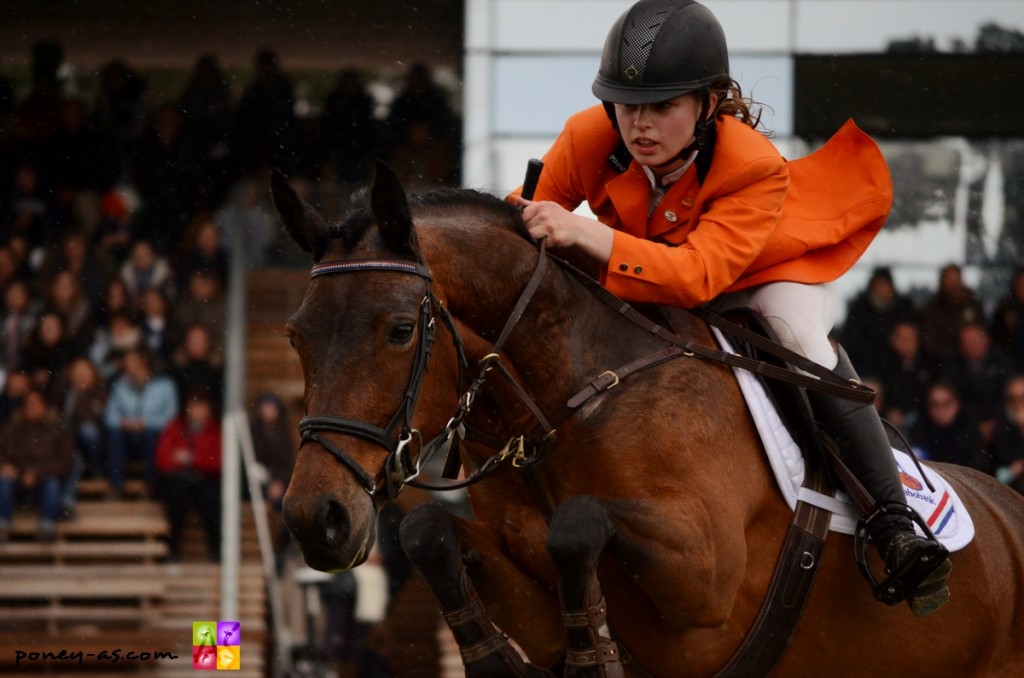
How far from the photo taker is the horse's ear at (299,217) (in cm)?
323

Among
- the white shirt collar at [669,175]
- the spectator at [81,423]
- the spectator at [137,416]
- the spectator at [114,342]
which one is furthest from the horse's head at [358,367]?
the spectator at [114,342]

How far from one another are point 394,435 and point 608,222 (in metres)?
1.30

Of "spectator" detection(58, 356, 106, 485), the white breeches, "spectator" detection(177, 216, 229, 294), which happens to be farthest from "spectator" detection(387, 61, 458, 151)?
the white breeches

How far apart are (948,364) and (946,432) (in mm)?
661

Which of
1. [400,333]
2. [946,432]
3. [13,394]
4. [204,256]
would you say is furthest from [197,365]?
[400,333]

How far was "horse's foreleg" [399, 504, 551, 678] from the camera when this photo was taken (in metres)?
3.38

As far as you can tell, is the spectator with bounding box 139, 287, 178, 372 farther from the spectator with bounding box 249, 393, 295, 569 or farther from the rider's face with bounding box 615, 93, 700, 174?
the rider's face with bounding box 615, 93, 700, 174

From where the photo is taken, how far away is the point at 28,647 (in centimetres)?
952

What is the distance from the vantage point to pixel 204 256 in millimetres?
10859

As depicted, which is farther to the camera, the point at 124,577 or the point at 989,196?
the point at 989,196

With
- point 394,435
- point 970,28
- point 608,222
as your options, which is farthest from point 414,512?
point 970,28

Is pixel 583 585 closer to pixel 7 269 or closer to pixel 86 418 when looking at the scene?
pixel 86 418

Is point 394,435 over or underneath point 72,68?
→ underneath

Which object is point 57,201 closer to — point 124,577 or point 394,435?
point 124,577
